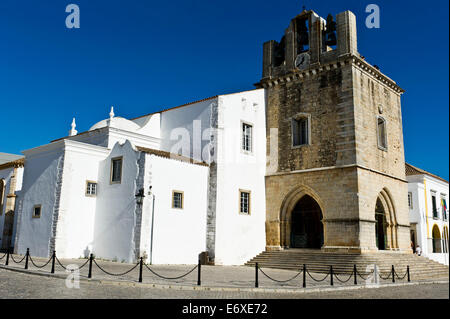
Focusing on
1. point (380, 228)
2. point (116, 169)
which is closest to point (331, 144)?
point (380, 228)

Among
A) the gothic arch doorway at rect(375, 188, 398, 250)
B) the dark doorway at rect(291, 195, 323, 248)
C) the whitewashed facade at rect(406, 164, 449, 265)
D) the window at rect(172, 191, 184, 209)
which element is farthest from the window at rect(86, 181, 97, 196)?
the whitewashed facade at rect(406, 164, 449, 265)

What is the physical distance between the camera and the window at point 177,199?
1885 centimetres

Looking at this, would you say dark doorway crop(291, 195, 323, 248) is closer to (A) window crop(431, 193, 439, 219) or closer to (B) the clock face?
(B) the clock face

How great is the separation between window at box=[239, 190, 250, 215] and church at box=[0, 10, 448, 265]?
3.2 inches

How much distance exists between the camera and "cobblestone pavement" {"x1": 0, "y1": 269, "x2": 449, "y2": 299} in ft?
30.5

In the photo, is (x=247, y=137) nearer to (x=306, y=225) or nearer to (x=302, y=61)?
(x=302, y=61)

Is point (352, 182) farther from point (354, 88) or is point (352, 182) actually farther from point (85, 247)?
point (85, 247)

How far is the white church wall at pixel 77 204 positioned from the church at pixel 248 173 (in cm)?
5

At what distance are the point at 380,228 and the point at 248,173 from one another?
7.45m

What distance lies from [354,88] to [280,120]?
173 inches

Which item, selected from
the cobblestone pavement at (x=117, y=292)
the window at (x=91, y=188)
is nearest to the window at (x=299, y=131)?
the window at (x=91, y=188)

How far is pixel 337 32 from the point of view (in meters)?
21.3

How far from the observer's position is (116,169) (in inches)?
781

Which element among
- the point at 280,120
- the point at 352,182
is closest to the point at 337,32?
the point at 280,120
